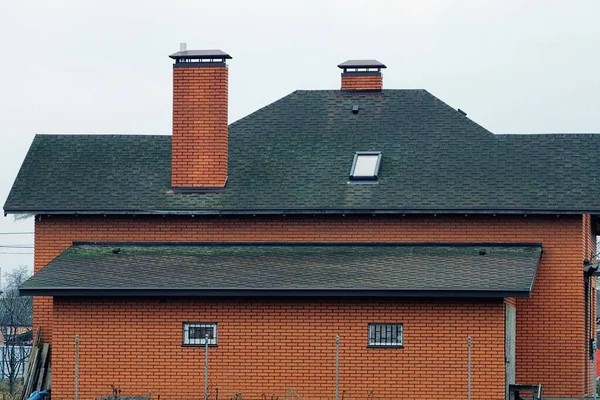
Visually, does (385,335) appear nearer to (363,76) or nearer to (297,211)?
(297,211)

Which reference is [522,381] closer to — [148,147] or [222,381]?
[222,381]

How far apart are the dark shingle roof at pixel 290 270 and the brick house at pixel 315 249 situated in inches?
2.3

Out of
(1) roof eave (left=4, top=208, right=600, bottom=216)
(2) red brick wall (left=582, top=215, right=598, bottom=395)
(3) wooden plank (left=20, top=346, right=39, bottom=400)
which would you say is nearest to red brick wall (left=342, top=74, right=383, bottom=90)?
(1) roof eave (left=4, top=208, right=600, bottom=216)

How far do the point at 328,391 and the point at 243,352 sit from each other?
1.86 metres

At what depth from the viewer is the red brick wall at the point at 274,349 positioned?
93.5 feet

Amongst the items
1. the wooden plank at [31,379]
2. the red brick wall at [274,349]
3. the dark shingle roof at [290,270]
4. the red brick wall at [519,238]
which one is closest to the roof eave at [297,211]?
the red brick wall at [519,238]

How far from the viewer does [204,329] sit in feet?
96.5

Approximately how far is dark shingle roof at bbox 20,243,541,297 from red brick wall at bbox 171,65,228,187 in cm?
180

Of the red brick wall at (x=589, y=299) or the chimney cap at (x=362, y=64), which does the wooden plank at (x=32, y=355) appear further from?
the red brick wall at (x=589, y=299)

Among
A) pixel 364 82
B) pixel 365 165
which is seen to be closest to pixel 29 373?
pixel 365 165

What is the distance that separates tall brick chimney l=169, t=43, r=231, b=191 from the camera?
107 ft

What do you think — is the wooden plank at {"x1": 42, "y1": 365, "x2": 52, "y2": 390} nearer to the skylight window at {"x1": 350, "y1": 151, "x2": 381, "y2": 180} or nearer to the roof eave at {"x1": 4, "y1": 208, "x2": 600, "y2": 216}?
the roof eave at {"x1": 4, "y1": 208, "x2": 600, "y2": 216}

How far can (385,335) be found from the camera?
2892cm

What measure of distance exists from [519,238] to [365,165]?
3.97 meters
